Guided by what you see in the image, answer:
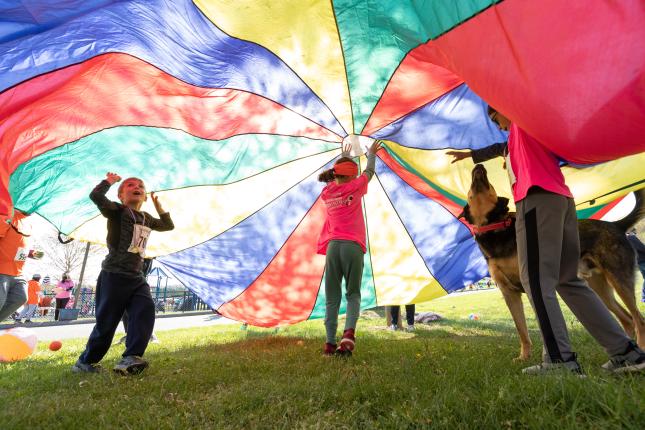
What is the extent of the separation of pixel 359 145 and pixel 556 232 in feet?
8.76

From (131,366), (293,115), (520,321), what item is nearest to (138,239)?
(131,366)

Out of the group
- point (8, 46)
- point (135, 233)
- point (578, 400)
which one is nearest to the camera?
point (578, 400)

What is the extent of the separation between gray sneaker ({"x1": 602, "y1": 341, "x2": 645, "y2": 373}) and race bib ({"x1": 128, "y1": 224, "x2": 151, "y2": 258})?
350 cm

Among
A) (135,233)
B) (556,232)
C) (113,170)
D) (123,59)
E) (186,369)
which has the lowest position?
(186,369)

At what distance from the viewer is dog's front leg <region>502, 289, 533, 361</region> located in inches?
117

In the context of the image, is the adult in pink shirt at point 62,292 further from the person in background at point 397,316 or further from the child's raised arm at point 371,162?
the child's raised arm at point 371,162

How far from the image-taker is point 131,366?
289cm

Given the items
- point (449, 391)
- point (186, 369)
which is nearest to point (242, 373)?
point (186, 369)

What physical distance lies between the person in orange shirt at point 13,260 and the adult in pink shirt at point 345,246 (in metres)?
3.50

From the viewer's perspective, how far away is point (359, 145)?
4559 mm

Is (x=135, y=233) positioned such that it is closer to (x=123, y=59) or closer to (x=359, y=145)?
(x=123, y=59)

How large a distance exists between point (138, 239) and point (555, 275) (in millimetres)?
3231

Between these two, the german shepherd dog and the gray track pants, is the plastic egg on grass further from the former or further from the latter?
the gray track pants

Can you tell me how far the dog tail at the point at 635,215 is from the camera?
333cm
